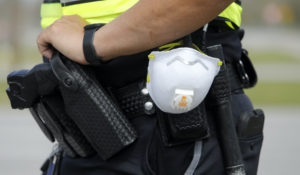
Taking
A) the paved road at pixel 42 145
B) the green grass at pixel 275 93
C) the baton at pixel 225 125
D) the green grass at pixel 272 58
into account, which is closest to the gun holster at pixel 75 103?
the baton at pixel 225 125

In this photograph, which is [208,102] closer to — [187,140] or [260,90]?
[187,140]

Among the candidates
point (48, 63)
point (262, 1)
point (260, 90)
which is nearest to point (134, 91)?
point (48, 63)

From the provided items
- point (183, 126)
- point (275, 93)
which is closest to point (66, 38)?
point (183, 126)

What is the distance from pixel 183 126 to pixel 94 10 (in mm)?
450

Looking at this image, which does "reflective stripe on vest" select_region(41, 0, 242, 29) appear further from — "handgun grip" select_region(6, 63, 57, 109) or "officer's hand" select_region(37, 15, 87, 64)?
"handgun grip" select_region(6, 63, 57, 109)

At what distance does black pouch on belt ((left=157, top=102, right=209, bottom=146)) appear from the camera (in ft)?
4.57

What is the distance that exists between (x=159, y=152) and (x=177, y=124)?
116 mm

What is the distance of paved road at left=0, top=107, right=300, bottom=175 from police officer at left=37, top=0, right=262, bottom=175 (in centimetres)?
328

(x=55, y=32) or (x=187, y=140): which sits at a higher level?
(x=55, y=32)

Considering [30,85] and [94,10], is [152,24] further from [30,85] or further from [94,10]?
[30,85]

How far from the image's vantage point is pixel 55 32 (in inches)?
56.3

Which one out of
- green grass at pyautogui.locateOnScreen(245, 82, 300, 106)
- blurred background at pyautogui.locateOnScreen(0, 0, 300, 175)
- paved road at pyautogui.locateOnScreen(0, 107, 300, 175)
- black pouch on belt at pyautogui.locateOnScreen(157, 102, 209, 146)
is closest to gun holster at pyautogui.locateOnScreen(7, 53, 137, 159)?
black pouch on belt at pyautogui.locateOnScreen(157, 102, 209, 146)

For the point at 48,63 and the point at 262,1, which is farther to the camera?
the point at 262,1

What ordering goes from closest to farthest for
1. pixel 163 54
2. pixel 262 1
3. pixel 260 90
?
pixel 163 54 < pixel 260 90 < pixel 262 1
